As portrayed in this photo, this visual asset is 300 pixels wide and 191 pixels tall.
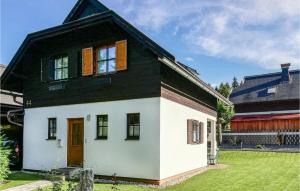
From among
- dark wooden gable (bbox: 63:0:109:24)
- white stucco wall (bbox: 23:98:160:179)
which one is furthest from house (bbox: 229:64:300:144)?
dark wooden gable (bbox: 63:0:109:24)

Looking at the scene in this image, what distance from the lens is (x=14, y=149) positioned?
58.4 feet

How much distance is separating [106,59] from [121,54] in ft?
3.23

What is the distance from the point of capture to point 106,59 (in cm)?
1477

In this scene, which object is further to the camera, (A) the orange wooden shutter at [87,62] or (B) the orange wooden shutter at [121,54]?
(A) the orange wooden shutter at [87,62]

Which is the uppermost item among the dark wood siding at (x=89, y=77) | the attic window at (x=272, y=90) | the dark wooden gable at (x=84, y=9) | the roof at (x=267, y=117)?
the dark wooden gable at (x=84, y=9)

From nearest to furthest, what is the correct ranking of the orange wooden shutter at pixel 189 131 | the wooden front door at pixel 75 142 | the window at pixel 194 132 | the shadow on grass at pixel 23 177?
the shadow on grass at pixel 23 177, the wooden front door at pixel 75 142, the orange wooden shutter at pixel 189 131, the window at pixel 194 132

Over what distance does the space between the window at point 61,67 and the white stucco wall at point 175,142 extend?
5495mm

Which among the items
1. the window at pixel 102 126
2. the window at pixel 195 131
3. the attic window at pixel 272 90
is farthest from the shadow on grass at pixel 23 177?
the attic window at pixel 272 90

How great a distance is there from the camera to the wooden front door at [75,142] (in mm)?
15242

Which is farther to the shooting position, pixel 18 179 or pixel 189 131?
pixel 189 131

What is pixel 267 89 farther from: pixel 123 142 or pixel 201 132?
pixel 123 142

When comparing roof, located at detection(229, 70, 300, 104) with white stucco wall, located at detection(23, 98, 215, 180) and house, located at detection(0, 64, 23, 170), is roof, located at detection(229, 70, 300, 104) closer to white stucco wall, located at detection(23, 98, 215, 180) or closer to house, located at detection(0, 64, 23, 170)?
white stucco wall, located at detection(23, 98, 215, 180)

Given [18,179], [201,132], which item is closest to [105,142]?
[18,179]

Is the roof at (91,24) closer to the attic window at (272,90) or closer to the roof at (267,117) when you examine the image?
the roof at (267,117)
